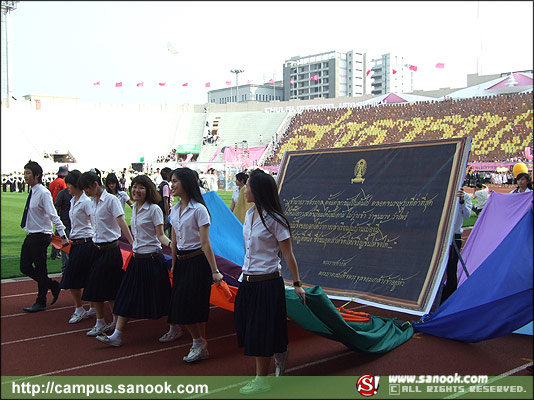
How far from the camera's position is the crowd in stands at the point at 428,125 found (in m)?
A: 38.4

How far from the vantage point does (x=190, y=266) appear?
15.5 feet

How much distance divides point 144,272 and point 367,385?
235 cm

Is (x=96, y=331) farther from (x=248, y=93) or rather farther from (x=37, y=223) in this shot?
(x=248, y=93)

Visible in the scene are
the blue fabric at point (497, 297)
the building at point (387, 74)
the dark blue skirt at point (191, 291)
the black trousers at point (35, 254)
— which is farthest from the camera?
the building at point (387, 74)

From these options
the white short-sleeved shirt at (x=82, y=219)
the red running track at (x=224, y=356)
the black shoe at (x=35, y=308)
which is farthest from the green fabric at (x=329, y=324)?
the black shoe at (x=35, y=308)

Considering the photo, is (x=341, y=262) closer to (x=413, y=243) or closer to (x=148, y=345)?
(x=413, y=243)

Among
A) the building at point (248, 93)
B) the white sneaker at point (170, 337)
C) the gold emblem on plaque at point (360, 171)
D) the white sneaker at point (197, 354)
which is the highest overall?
the building at point (248, 93)

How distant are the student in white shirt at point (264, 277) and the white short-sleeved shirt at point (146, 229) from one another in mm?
1465

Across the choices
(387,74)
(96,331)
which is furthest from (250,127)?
(387,74)

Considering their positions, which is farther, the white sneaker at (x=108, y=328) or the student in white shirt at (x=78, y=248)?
the student in white shirt at (x=78, y=248)

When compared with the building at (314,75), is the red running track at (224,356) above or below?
below

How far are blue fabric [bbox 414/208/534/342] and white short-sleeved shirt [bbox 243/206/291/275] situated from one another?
1.85 metres

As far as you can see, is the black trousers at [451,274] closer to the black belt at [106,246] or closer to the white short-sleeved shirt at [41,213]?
the black belt at [106,246]

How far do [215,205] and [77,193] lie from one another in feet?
6.19
